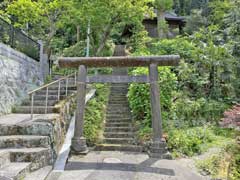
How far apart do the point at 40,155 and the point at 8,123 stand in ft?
4.61

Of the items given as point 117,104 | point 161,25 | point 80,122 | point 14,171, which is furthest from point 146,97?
point 161,25

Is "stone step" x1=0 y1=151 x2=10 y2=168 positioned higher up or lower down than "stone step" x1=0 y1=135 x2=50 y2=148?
lower down

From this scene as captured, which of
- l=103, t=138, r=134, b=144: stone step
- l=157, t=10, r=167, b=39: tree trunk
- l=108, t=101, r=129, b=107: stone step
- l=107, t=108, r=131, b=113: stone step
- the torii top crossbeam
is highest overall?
l=157, t=10, r=167, b=39: tree trunk

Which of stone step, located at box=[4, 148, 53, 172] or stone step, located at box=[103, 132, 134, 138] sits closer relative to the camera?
stone step, located at box=[4, 148, 53, 172]

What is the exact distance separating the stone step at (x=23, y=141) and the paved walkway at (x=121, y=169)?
671mm

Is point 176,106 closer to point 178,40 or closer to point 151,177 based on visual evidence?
point 151,177

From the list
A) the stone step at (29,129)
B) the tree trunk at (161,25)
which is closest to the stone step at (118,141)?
the stone step at (29,129)

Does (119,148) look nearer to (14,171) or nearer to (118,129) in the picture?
(118,129)

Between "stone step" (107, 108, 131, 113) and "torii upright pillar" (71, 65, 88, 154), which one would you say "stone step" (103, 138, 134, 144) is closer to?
"torii upright pillar" (71, 65, 88, 154)

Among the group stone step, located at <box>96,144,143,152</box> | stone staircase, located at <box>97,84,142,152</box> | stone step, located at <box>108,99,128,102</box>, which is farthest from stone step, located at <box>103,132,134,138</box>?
stone step, located at <box>108,99,128,102</box>

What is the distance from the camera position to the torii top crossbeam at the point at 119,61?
22.2ft

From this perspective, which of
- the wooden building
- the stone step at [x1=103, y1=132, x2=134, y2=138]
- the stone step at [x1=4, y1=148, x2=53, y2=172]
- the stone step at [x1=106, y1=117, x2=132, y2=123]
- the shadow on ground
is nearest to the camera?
the stone step at [x1=4, y1=148, x2=53, y2=172]

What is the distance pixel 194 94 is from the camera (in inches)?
428

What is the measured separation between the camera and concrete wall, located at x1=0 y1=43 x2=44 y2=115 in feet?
24.5
